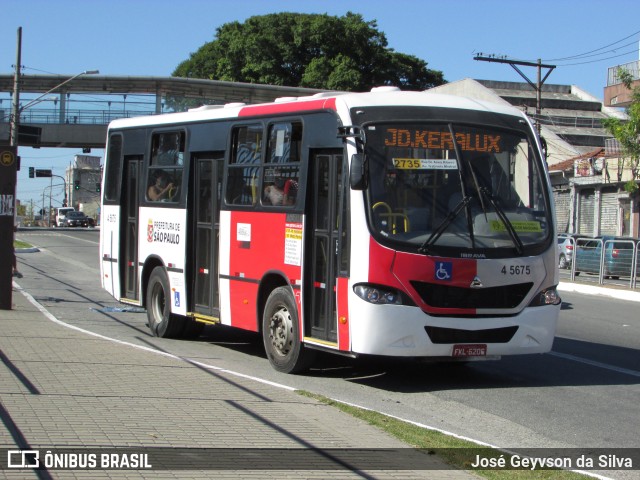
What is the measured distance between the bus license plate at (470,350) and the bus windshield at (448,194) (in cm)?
98

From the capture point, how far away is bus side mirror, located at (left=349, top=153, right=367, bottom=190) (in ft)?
30.8

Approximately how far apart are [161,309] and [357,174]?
18.3ft

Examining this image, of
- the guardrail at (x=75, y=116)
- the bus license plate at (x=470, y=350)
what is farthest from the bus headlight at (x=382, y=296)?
the guardrail at (x=75, y=116)

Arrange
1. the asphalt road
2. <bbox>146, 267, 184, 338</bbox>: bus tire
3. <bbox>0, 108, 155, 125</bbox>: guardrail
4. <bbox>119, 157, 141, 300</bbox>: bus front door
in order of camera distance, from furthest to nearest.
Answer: <bbox>0, 108, 155, 125</bbox>: guardrail → <bbox>119, 157, 141, 300</bbox>: bus front door → <bbox>146, 267, 184, 338</bbox>: bus tire → the asphalt road

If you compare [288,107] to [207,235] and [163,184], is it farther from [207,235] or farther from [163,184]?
[163,184]

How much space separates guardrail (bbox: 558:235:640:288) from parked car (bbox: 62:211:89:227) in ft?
203

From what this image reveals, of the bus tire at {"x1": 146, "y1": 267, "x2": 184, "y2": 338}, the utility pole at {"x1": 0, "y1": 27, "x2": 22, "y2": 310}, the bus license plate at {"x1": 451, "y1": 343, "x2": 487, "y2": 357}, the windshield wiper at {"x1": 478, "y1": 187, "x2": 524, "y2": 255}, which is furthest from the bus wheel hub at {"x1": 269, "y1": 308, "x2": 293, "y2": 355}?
the utility pole at {"x1": 0, "y1": 27, "x2": 22, "y2": 310}

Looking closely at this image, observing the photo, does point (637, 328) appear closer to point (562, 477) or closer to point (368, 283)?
point (368, 283)

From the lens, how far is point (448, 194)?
31.9 feet

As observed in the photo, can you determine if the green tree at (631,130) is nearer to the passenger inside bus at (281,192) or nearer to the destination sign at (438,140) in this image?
the destination sign at (438,140)

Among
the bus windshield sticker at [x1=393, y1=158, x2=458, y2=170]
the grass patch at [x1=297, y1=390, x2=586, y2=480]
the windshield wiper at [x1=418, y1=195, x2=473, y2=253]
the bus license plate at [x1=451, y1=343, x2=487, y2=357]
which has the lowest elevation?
the grass patch at [x1=297, y1=390, x2=586, y2=480]

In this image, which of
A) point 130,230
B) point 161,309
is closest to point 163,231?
point 161,309

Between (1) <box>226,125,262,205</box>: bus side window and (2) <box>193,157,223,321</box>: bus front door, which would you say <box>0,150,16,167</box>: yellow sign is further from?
(1) <box>226,125,262,205</box>: bus side window

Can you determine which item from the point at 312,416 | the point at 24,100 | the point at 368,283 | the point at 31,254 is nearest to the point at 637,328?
the point at 368,283
